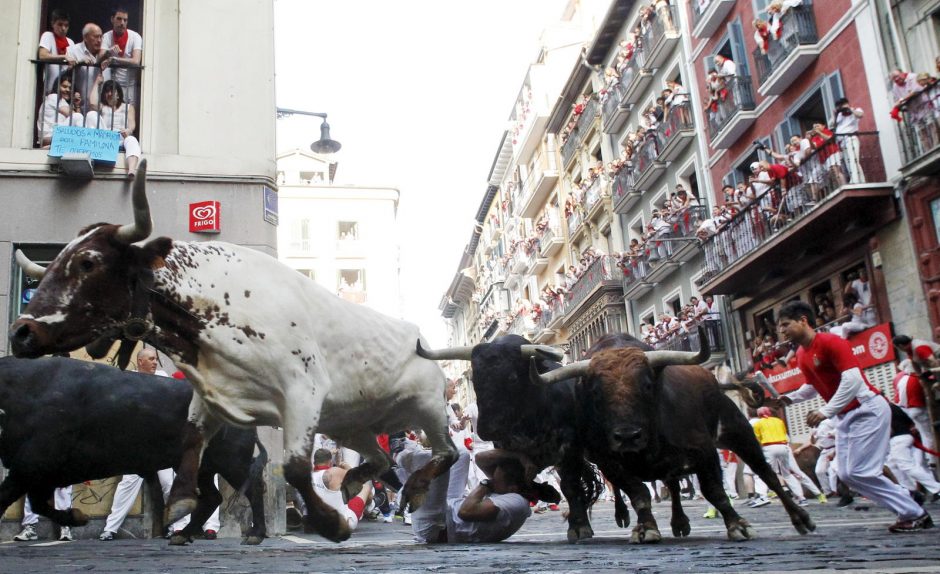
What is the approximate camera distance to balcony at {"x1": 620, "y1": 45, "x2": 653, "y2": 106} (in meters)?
31.9

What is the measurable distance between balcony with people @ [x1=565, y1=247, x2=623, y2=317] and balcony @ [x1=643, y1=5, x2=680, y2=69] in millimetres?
8069

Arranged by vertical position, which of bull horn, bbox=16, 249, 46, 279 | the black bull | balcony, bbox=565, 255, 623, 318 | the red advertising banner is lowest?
the black bull

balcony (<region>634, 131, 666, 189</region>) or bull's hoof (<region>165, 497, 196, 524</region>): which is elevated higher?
balcony (<region>634, 131, 666, 189</region>)

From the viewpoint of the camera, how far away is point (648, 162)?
31.3 metres

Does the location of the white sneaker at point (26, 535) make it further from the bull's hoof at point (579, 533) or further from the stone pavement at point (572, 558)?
the bull's hoof at point (579, 533)

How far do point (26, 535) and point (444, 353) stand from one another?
214 inches

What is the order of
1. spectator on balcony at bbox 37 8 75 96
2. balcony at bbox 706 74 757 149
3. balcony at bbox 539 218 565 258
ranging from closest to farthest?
spectator on balcony at bbox 37 8 75 96, balcony at bbox 706 74 757 149, balcony at bbox 539 218 565 258

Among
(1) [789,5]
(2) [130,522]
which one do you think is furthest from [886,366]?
(2) [130,522]

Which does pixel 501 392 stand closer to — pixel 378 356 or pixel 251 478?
pixel 378 356

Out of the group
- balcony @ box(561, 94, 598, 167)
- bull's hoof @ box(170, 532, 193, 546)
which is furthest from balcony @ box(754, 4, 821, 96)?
bull's hoof @ box(170, 532, 193, 546)

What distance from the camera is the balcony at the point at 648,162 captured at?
30484mm

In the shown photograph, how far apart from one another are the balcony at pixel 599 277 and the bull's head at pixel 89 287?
30901mm

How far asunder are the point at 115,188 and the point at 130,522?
4154 millimetres

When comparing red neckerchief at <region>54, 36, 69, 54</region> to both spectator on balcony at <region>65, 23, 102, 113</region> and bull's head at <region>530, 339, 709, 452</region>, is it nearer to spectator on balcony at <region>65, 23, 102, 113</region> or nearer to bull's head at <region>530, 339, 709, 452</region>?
spectator on balcony at <region>65, 23, 102, 113</region>
